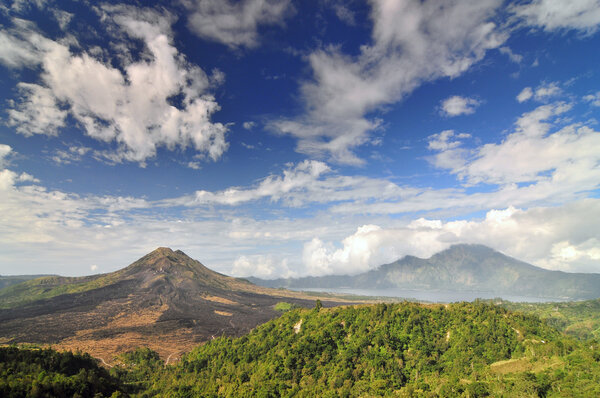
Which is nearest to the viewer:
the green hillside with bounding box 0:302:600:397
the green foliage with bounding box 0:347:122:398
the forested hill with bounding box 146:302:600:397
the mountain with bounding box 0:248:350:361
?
the green foliage with bounding box 0:347:122:398

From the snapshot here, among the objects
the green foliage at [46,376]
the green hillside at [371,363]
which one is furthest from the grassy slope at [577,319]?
the green foliage at [46,376]

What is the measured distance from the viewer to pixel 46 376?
144 feet

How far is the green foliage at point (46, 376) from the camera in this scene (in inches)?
1454

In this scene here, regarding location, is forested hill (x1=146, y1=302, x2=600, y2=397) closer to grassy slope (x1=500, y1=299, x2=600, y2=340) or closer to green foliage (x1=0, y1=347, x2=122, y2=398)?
green foliage (x1=0, y1=347, x2=122, y2=398)

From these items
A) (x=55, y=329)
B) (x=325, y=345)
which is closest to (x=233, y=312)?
(x=55, y=329)

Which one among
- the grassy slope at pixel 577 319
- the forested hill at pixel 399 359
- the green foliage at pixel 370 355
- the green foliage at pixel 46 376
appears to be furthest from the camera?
the grassy slope at pixel 577 319

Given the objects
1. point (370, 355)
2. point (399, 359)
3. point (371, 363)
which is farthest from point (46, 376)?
point (399, 359)

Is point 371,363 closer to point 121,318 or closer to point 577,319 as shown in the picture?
point 121,318

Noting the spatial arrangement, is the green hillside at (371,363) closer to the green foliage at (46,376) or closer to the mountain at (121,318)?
the green foliage at (46,376)

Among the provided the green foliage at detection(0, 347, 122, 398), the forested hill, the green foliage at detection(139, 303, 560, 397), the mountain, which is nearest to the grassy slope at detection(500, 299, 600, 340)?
the green foliage at detection(139, 303, 560, 397)

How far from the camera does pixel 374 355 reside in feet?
199

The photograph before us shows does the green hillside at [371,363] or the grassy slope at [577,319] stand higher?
the green hillside at [371,363]

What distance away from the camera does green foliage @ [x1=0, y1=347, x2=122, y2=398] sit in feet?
121

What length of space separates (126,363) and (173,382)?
25946 mm
